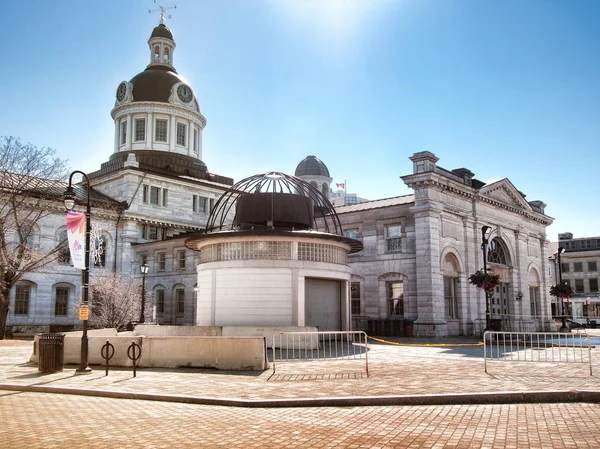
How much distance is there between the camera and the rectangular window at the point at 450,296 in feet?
123

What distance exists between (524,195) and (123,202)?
36485 millimetres

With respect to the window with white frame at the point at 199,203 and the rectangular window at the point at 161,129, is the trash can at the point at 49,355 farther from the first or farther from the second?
the rectangular window at the point at 161,129

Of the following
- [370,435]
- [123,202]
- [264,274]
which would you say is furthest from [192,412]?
[123,202]

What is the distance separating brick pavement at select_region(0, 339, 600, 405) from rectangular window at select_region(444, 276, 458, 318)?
18.4 m

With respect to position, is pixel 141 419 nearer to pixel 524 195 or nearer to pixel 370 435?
pixel 370 435

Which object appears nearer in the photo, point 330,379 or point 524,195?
point 330,379

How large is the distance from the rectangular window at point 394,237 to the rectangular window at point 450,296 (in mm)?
3874

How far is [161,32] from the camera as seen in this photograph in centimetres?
6681

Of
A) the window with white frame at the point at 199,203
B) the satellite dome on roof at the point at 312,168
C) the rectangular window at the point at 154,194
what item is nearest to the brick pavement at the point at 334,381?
the rectangular window at the point at 154,194

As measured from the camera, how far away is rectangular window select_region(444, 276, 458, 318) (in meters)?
37.5

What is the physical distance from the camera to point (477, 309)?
127ft

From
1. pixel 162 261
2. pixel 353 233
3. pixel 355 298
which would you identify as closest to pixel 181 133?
pixel 162 261

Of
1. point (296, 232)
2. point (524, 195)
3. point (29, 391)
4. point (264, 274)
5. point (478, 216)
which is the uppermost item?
point (524, 195)

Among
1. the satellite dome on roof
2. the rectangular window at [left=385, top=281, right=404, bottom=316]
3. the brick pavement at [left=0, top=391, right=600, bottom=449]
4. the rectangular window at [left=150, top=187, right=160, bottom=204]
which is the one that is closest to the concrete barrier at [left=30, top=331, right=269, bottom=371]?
the brick pavement at [left=0, top=391, right=600, bottom=449]
